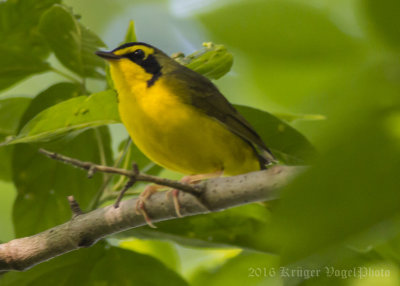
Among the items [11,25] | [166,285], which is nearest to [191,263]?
[166,285]

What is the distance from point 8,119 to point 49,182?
13.1 inches

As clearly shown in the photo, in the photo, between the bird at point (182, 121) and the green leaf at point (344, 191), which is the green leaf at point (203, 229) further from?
the green leaf at point (344, 191)

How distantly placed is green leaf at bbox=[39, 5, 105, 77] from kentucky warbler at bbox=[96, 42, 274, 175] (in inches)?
2.4

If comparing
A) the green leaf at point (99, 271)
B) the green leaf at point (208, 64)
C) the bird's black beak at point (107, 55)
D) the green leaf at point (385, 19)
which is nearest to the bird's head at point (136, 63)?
the bird's black beak at point (107, 55)

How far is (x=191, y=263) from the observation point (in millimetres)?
2518

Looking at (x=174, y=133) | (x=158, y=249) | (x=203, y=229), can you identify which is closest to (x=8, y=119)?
(x=174, y=133)

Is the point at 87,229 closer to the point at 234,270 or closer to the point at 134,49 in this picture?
the point at 234,270

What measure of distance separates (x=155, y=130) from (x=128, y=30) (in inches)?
15.6

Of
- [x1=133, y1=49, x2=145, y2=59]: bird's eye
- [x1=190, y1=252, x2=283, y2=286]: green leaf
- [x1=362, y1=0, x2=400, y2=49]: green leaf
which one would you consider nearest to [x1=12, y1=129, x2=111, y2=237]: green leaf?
[x1=133, y1=49, x2=145, y2=59]: bird's eye

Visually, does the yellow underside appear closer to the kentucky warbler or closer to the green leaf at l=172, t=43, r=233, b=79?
the kentucky warbler

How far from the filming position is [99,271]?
2.00m

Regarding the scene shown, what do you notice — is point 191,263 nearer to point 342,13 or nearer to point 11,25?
point 11,25

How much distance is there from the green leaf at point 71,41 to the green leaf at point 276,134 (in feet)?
2.25

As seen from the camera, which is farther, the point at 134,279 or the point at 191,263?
the point at 191,263
